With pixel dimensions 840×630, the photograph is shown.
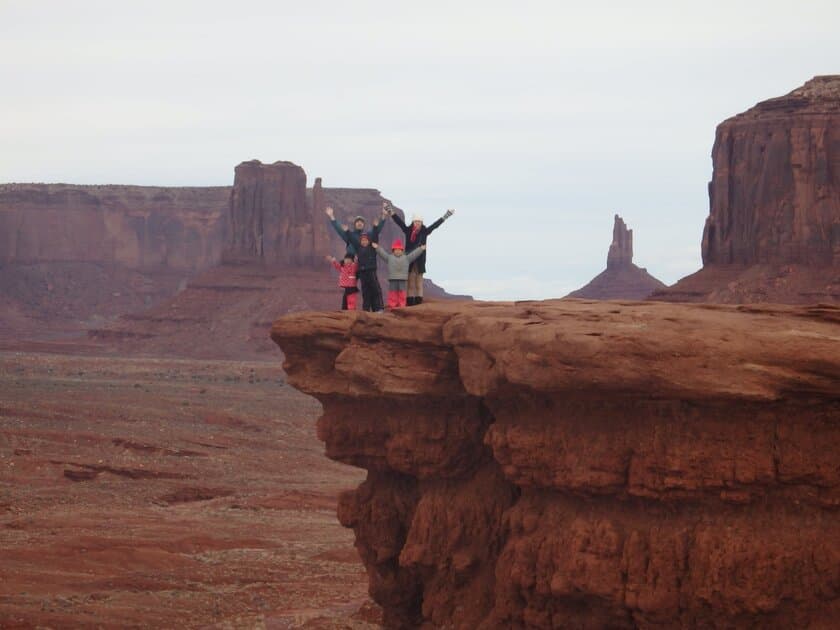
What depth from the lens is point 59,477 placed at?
130ft

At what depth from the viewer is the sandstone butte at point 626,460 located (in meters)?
13.4

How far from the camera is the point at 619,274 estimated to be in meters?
136

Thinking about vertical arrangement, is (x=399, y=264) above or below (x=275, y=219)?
below

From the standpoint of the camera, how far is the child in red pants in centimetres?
1938

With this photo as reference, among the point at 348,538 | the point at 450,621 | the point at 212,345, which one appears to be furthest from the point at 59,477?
the point at 212,345

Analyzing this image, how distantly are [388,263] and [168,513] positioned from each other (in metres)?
16.1

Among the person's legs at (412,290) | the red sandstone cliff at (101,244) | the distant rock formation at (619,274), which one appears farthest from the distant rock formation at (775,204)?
the red sandstone cliff at (101,244)

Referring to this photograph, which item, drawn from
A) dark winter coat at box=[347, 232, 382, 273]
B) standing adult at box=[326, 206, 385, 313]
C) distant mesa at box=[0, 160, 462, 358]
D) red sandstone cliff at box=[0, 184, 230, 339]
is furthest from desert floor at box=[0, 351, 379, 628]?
red sandstone cliff at box=[0, 184, 230, 339]

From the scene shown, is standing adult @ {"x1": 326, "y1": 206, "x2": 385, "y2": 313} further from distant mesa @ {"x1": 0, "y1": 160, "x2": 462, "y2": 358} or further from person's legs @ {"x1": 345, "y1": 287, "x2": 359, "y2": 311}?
distant mesa @ {"x1": 0, "y1": 160, "x2": 462, "y2": 358}

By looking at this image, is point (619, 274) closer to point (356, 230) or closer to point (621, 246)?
point (621, 246)

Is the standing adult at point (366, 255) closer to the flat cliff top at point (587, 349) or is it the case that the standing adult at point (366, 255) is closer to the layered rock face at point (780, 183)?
the flat cliff top at point (587, 349)

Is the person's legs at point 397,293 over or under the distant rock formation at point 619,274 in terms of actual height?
under

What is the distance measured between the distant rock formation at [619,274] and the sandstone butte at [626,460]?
116 metres

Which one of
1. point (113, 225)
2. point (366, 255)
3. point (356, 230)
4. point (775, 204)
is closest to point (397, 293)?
point (366, 255)
